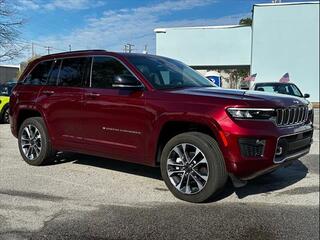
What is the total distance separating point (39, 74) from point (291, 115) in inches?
165

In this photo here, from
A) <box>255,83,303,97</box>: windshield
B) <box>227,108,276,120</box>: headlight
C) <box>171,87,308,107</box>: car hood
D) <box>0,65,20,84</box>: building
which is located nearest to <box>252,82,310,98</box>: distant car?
<box>255,83,303,97</box>: windshield

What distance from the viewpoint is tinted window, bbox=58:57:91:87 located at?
21.5ft

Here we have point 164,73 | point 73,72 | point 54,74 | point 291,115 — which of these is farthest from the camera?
point 54,74

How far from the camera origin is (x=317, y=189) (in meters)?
6.08

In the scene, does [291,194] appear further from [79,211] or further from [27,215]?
[27,215]

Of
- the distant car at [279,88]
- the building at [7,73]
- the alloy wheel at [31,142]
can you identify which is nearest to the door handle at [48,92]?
the alloy wheel at [31,142]

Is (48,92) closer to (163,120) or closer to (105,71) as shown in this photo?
(105,71)

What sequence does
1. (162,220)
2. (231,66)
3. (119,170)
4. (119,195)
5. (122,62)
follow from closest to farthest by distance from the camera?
(162,220), (119,195), (122,62), (119,170), (231,66)

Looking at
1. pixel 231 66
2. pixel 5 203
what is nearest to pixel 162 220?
pixel 5 203

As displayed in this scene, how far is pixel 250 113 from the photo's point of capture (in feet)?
15.9

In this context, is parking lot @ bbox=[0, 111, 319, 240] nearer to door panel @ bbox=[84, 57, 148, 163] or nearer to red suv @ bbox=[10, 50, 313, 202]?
red suv @ bbox=[10, 50, 313, 202]

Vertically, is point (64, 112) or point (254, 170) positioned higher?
point (64, 112)

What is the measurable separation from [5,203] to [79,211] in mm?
958

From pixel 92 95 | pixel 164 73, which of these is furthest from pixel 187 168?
pixel 92 95
